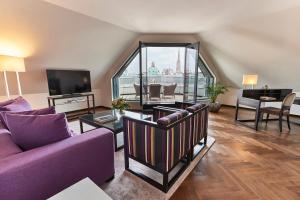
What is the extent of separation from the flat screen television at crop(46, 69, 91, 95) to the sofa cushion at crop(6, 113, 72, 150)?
10.1ft

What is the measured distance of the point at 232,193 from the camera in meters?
1.73

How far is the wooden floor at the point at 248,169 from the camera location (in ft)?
5.68

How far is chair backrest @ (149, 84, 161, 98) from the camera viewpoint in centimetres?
529

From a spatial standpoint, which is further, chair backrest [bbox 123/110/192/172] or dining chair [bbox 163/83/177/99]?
dining chair [bbox 163/83/177/99]

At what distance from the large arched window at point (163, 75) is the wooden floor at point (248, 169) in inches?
88.8

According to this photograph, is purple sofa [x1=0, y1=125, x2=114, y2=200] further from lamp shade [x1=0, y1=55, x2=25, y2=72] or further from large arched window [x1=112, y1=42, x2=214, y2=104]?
large arched window [x1=112, y1=42, x2=214, y2=104]

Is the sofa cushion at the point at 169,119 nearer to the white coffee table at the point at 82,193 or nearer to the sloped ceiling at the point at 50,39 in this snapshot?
the white coffee table at the point at 82,193

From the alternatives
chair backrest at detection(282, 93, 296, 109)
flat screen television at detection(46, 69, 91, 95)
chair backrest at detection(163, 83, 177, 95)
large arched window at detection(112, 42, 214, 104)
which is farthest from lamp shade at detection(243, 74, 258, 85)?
flat screen television at detection(46, 69, 91, 95)

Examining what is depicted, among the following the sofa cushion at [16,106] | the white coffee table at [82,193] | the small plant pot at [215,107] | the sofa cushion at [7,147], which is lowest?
the small plant pot at [215,107]

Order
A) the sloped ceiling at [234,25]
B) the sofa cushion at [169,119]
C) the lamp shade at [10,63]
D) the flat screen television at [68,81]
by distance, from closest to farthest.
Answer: the sofa cushion at [169,119], the sloped ceiling at [234,25], the lamp shade at [10,63], the flat screen television at [68,81]

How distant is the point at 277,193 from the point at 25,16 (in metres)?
4.56

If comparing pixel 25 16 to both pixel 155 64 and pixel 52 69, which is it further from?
pixel 155 64

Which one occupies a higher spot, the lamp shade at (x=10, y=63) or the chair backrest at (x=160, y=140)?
the lamp shade at (x=10, y=63)

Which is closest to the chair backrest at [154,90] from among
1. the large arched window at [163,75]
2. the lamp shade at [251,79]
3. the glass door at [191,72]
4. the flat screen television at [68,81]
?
the large arched window at [163,75]
